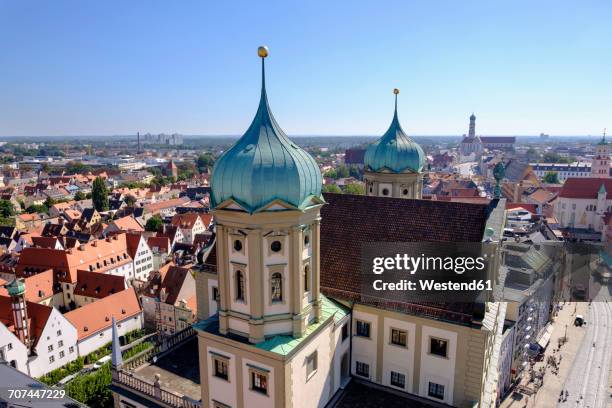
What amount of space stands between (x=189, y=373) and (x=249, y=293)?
10303mm

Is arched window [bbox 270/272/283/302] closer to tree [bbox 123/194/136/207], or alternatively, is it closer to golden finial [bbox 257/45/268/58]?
golden finial [bbox 257/45/268/58]

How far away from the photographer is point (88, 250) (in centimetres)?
6825

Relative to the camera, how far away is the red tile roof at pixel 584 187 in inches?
3871

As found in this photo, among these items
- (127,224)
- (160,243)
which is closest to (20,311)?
(160,243)

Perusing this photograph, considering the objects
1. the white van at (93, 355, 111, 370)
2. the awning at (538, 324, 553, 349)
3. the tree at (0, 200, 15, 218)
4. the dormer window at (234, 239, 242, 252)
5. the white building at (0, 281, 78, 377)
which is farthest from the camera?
the tree at (0, 200, 15, 218)

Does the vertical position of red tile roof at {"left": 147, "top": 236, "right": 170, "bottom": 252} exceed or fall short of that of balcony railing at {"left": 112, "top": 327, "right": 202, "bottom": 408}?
it falls short

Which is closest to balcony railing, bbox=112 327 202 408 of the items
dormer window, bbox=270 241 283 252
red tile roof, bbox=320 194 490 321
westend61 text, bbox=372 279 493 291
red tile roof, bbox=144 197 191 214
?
red tile roof, bbox=320 194 490 321

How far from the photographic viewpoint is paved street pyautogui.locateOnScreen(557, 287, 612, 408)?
43000 millimetres

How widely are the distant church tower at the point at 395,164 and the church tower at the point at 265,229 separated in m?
19.0

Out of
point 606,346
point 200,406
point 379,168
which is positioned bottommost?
point 606,346

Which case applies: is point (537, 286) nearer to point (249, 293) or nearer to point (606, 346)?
point (606, 346)

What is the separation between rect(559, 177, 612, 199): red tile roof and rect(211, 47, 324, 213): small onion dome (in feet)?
334

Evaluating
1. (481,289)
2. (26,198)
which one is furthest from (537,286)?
(26,198)

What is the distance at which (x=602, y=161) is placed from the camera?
12962 centimetres
